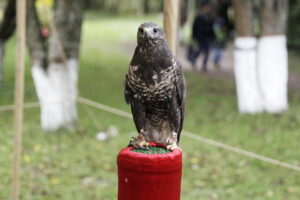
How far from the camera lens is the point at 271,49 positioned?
6625mm

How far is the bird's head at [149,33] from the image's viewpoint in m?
1.78

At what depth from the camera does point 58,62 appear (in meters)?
5.91

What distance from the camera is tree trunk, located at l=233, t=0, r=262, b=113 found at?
6566 millimetres

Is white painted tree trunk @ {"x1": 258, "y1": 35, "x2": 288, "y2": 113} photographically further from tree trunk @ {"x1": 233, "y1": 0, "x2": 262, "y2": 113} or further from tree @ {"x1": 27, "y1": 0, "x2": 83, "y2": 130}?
tree @ {"x1": 27, "y1": 0, "x2": 83, "y2": 130}

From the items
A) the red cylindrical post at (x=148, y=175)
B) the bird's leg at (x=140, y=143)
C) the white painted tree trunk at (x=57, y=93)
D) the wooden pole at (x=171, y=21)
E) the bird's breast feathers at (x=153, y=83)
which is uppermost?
the wooden pole at (x=171, y=21)

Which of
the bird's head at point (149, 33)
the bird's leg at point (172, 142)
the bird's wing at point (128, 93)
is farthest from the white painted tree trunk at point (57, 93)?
the bird's head at point (149, 33)

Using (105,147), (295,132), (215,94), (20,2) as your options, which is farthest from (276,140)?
→ (20,2)

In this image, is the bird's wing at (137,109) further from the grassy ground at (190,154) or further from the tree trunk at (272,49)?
the tree trunk at (272,49)

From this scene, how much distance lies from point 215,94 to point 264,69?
82.7 inches

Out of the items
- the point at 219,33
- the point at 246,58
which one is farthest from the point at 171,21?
the point at 219,33

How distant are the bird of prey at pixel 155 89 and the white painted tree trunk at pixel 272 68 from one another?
488 cm

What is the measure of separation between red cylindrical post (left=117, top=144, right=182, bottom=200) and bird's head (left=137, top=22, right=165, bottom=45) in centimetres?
45

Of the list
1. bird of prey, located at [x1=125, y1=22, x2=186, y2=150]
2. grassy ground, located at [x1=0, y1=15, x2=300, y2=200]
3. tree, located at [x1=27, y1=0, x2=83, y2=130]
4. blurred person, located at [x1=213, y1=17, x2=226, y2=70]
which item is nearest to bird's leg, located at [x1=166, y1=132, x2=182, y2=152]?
bird of prey, located at [x1=125, y1=22, x2=186, y2=150]

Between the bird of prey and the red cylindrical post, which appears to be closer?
the red cylindrical post
